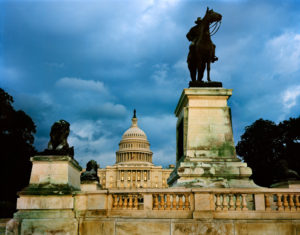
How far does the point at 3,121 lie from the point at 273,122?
3681 centimetres

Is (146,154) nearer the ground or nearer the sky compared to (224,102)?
nearer the sky

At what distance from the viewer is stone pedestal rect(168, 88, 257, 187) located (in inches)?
523

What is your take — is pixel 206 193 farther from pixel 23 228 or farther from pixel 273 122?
pixel 273 122

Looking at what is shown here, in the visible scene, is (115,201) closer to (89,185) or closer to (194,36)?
Answer: (89,185)

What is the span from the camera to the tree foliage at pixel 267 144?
145 feet

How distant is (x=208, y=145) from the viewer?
1440cm

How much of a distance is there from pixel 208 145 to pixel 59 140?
20.2 feet

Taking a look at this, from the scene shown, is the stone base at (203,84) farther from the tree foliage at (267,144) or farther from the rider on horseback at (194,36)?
the tree foliage at (267,144)

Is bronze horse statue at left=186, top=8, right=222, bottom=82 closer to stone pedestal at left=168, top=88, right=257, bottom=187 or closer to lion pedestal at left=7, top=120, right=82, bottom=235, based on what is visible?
stone pedestal at left=168, top=88, right=257, bottom=187

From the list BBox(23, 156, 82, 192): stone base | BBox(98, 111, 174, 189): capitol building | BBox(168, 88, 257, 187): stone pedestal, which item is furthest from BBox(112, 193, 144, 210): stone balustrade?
BBox(98, 111, 174, 189): capitol building

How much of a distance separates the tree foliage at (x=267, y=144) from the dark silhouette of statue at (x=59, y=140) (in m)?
35.2

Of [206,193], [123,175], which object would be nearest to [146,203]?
[206,193]

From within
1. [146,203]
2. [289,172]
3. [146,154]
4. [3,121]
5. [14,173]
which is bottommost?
[146,203]

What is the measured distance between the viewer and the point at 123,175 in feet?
519
